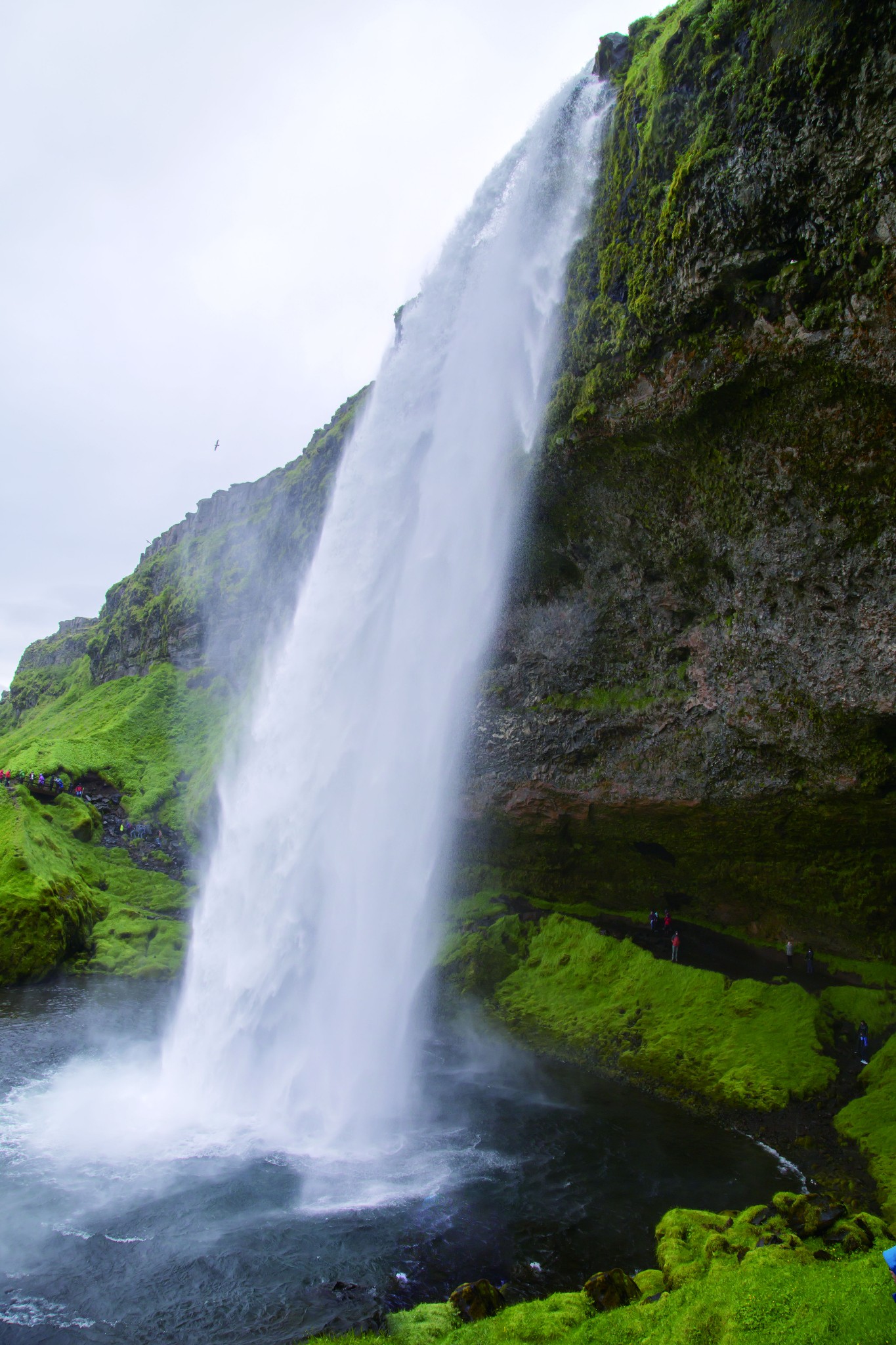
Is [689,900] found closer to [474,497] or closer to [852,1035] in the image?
[852,1035]

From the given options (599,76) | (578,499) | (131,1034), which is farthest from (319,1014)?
(599,76)

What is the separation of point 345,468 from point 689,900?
17.7m

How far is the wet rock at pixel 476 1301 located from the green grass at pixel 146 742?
104 ft

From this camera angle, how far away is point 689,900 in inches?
856

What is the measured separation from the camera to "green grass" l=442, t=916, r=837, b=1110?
50.8 ft

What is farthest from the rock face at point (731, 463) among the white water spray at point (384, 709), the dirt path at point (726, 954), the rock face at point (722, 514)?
the white water spray at point (384, 709)

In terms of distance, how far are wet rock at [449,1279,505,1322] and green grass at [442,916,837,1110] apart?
8.61 meters

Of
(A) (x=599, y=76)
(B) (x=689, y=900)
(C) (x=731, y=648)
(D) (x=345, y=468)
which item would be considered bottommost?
(B) (x=689, y=900)

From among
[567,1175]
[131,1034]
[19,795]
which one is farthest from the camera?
[19,795]

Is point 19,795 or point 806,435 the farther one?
point 19,795

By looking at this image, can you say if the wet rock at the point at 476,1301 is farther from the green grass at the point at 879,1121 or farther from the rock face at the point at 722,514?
the rock face at the point at 722,514

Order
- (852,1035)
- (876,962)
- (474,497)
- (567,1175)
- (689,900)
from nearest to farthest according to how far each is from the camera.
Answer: (567,1175) → (852,1035) → (876,962) → (474,497) → (689,900)

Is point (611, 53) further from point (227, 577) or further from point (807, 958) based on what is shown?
point (227, 577)

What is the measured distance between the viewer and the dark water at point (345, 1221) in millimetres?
8578
